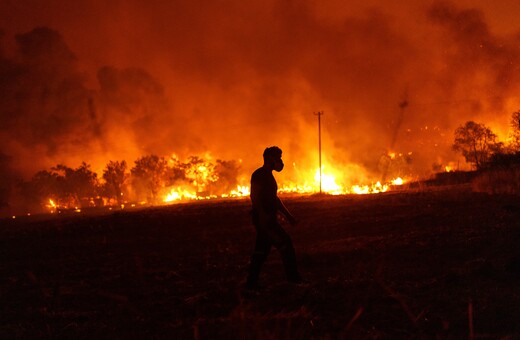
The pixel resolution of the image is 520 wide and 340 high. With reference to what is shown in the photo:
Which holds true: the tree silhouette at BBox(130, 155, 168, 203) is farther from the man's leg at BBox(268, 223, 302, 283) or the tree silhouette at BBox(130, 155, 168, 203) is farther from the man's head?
the man's leg at BBox(268, 223, 302, 283)

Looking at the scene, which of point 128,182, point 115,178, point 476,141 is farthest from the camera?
point 128,182

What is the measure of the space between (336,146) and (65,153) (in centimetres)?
3969

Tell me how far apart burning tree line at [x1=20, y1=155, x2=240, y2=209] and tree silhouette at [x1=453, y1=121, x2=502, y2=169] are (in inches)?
1163

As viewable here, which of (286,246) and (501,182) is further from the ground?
(501,182)

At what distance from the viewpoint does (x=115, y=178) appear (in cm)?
6625

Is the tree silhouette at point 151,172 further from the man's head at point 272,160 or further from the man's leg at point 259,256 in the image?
the man's leg at point 259,256

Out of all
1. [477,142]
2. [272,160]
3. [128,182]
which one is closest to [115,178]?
[128,182]

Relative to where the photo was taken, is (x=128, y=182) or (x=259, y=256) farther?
(x=128, y=182)

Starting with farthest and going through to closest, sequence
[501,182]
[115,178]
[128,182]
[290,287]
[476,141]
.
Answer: [128,182], [115,178], [476,141], [501,182], [290,287]

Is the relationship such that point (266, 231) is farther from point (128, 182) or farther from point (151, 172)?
point (128, 182)

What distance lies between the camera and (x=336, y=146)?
68.8 m

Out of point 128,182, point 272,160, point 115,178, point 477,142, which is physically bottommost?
point 272,160

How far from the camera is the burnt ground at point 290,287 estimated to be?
18.4ft

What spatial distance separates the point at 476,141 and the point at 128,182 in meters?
45.6
